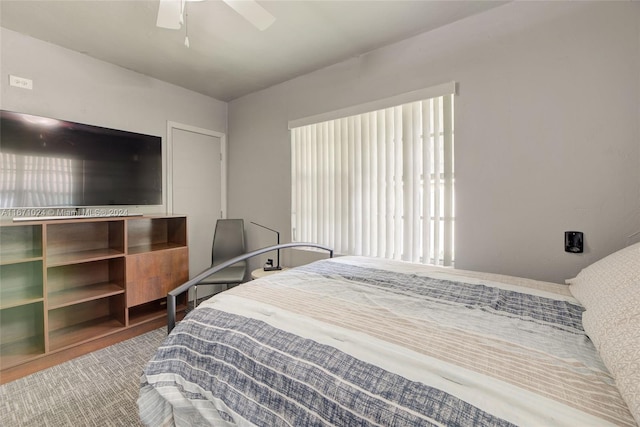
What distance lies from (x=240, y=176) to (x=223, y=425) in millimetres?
2950

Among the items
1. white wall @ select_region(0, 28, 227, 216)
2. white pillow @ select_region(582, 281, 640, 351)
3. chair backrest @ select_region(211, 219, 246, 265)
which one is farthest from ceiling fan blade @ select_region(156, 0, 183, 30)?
white pillow @ select_region(582, 281, 640, 351)

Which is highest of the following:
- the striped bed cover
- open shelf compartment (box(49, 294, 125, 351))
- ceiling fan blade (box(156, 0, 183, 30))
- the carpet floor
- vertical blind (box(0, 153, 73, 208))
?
ceiling fan blade (box(156, 0, 183, 30))

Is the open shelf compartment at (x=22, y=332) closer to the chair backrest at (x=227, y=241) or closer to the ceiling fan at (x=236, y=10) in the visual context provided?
the chair backrest at (x=227, y=241)

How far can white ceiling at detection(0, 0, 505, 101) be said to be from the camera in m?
1.84

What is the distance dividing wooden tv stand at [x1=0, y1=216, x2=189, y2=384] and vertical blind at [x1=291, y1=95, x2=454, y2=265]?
1.45 metres

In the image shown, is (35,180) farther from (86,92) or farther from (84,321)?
(84,321)

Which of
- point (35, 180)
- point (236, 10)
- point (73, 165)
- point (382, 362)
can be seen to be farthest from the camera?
point (73, 165)

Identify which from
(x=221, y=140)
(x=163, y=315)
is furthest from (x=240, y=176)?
(x=163, y=315)

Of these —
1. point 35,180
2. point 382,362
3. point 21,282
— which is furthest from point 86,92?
point 382,362

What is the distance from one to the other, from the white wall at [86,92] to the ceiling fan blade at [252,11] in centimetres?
187

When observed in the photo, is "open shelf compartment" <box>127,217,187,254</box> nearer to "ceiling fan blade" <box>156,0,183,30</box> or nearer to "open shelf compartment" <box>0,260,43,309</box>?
"open shelf compartment" <box>0,260,43,309</box>

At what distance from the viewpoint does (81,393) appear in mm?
1715

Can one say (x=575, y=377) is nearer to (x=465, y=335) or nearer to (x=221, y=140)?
(x=465, y=335)

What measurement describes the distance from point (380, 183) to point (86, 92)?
281 centimetres
